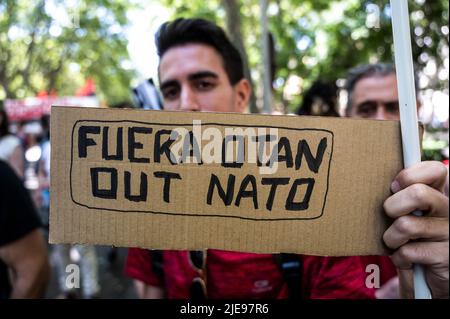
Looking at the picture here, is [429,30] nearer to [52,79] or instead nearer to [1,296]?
[1,296]

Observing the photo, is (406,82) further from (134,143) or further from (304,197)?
(134,143)

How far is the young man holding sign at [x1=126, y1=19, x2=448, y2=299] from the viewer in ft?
4.42

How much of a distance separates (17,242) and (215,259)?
0.97 m

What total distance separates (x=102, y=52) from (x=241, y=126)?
50.6 feet

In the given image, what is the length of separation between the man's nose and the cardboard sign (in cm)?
61

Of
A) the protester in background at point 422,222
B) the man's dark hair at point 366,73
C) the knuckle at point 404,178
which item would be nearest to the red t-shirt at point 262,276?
the protester in background at point 422,222

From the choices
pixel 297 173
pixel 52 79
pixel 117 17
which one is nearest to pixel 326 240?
pixel 297 173

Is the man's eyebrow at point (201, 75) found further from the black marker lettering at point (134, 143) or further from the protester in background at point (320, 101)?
the protester in background at point (320, 101)

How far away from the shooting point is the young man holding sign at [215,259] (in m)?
1.35

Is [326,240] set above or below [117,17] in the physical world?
below

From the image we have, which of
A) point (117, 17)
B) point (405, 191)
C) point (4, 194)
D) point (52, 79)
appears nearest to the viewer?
point (405, 191)

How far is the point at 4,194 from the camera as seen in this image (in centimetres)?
185

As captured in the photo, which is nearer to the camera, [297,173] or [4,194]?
[297,173]
